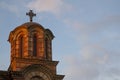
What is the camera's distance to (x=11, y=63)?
4141cm

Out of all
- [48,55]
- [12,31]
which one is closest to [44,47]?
[48,55]

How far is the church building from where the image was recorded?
39.6 m

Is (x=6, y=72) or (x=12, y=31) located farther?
(x=12, y=31)

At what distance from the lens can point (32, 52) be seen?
4106 centimetres

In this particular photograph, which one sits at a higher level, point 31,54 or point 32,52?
point 32,52

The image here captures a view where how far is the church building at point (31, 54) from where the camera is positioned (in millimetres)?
39562

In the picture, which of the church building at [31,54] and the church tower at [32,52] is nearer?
the church building at [31,54]

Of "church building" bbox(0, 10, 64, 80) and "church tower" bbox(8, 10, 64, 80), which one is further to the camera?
"church tower" bbox(8, 10, 64, 80)

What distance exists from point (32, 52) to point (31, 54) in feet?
0.96

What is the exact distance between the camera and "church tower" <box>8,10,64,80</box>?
39750 millimetres

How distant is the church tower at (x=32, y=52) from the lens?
130 ft

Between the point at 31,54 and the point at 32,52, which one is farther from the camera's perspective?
the point at 32,52

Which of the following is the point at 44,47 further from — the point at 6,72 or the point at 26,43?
the point at 6,72

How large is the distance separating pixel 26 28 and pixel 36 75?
4.63m
